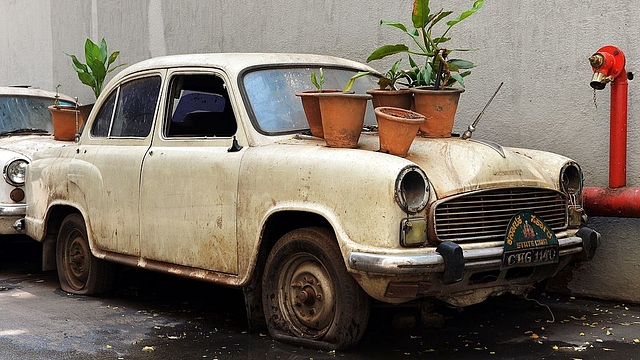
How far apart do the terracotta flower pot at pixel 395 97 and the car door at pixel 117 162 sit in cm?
176

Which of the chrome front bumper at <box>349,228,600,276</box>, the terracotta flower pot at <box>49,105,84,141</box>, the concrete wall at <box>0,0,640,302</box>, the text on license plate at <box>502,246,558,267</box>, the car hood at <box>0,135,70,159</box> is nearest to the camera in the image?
the chrome front bumper at <box>349,228,600,276</box>

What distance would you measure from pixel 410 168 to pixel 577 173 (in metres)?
1.48

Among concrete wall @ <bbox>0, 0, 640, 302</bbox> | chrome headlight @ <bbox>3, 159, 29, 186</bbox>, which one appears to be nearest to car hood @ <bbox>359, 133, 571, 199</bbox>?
concrete wall @ <bbox>0, 0, 640, 302</bbox>

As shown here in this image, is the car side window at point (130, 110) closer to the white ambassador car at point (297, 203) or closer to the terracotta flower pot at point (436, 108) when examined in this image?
the white ambassador car at point (297, 203)

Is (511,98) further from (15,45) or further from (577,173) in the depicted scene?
(15,45)

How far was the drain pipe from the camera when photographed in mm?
6211

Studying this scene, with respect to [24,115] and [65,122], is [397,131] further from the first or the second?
[24,115]

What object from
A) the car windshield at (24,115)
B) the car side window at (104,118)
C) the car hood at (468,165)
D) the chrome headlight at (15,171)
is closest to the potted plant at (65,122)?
the chrome headlight at (15,171)

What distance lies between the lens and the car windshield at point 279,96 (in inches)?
232

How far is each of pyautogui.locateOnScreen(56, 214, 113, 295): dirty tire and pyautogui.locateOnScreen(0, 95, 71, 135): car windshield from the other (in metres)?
2.31

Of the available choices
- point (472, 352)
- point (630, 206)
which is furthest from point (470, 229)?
point (630, 206)

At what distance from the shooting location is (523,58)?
23.3 feet

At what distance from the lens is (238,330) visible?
6012mm

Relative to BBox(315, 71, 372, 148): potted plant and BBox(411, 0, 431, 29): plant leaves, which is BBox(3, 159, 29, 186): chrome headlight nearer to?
BBox(315, 71, 372, 148): potted plant
